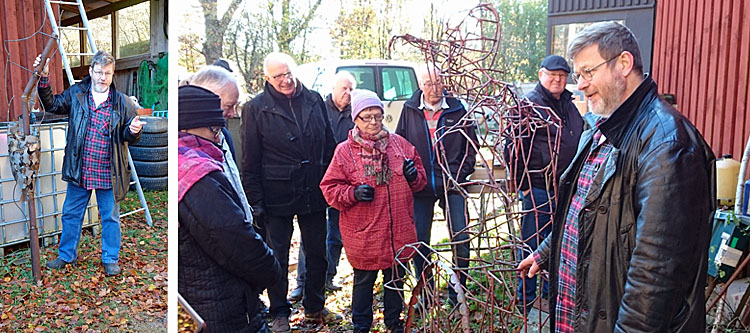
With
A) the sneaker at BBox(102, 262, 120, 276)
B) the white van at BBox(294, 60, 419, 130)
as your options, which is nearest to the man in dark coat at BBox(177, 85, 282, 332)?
the sneaker at BBox(102, 262, 120, 276)

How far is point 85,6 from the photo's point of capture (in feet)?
8.89

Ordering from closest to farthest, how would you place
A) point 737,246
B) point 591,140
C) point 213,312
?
point 591,140 < point 213,312 < point 737,246

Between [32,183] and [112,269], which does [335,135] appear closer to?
[112,269]

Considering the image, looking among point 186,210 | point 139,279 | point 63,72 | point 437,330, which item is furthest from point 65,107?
point 437,330

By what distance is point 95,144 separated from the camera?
8.93 feet

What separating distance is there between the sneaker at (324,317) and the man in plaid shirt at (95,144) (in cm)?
97

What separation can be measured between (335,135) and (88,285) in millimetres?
→ 1344

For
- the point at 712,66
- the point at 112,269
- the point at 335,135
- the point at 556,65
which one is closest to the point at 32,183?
the point at 112,269

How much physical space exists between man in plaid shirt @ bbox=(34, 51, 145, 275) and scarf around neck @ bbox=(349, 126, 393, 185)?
0.93m

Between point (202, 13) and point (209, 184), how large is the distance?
8.14ft

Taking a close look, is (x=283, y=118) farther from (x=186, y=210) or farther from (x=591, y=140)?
(x=591, y=140)

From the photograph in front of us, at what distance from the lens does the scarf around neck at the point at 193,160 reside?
1.79m

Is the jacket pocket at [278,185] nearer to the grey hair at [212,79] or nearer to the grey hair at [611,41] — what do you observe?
the grey hair at [212,79]

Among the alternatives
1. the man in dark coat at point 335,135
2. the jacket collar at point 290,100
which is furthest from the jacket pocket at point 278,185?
the man in dark coat at point 335,135
